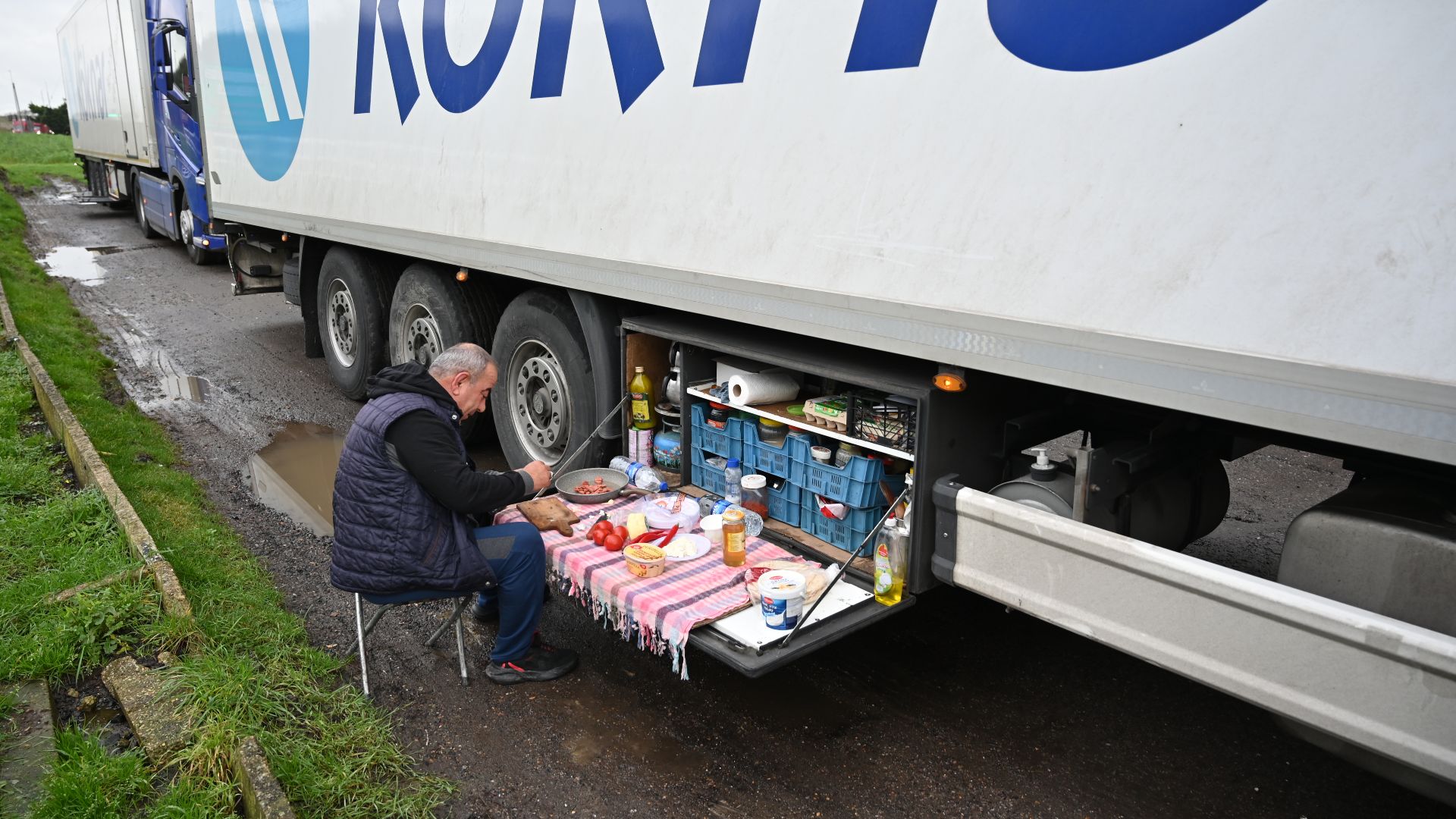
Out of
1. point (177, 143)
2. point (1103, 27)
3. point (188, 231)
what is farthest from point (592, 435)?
point (188, 231)

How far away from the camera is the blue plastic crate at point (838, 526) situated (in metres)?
3.56

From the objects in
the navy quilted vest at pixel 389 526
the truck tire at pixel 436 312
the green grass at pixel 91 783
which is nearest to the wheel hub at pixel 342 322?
the truck tire at pixel 436 312

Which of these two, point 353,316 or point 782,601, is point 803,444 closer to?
point 782,601

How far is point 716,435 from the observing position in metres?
4.13

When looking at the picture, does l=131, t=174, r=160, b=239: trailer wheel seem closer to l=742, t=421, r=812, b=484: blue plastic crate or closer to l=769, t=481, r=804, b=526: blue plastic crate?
l=742, t=421, r=812, b=484: blue plastic crate

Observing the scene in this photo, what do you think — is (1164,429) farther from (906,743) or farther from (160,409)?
(160,409)

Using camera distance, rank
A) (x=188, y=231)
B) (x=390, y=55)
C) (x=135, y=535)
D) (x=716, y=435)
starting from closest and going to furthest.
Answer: (x=716, y=435), (x=135, y=535), (x=390, y=55), (x=188, y=231)

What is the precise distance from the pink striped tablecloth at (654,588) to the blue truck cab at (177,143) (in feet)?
24.0

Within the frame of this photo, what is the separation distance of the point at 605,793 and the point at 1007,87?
2.47 metres

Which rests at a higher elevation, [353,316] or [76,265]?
[353,316]

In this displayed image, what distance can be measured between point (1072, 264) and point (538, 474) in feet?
6.92

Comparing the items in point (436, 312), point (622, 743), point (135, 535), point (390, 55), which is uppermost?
point (390, 55)

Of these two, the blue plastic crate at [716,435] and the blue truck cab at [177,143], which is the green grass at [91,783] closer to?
the blue plastic crate at [716,435]

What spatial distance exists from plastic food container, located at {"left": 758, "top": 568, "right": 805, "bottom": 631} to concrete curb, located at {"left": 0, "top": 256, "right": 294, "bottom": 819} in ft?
4.90
